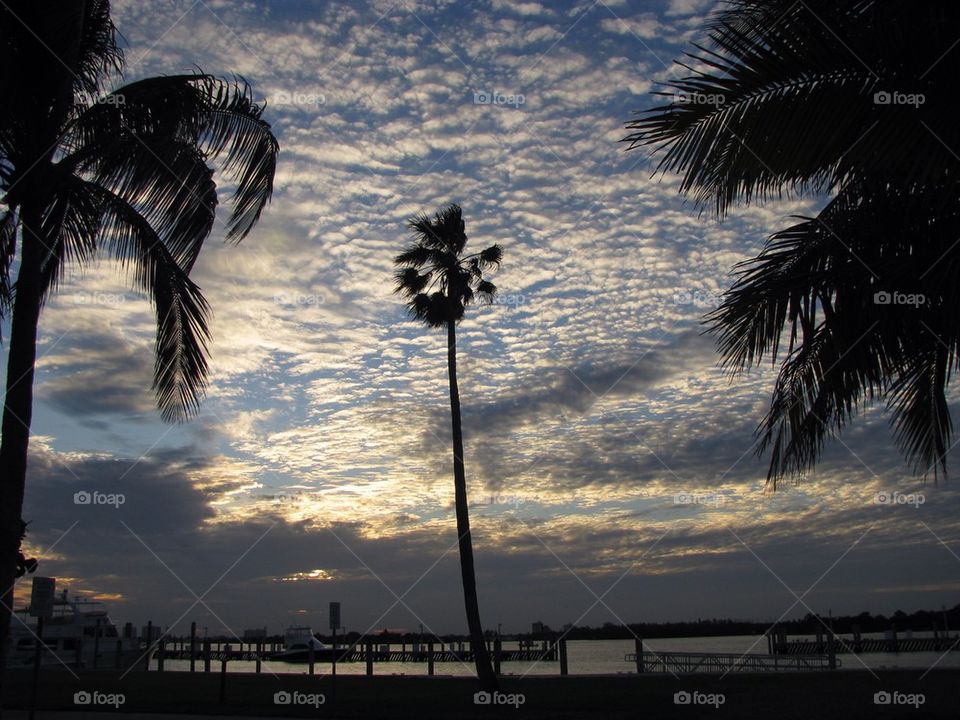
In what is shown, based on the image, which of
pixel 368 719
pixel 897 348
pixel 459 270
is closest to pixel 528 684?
pixel 368 719

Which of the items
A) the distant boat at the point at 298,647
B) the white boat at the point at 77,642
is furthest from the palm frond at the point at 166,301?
the distant boat at the point at 298,647

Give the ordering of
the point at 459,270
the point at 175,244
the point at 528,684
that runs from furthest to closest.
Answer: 1. the point at 459,270
2. the point at 528,684
3. the point at 175,244

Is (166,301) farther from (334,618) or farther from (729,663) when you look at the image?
(729,663)

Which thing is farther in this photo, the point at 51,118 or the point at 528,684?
the point at 528,684

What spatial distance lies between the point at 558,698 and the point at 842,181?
15.8 metres

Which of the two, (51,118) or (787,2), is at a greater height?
(51,118)

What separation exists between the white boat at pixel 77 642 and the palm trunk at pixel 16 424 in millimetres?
36251

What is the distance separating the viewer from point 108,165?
10016 mm

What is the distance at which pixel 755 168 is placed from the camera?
6387mm

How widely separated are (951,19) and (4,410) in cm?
951

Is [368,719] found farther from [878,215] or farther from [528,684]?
[878,215]

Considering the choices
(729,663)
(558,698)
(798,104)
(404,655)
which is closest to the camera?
(798,104)

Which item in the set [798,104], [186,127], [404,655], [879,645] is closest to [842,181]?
[798,104]

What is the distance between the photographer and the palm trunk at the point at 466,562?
23.2 m
